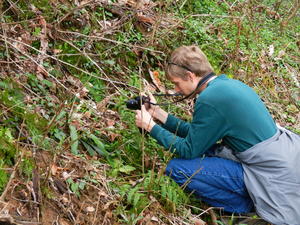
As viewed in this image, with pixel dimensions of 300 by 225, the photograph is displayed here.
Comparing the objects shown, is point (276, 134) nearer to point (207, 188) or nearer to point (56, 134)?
point (207, 188)

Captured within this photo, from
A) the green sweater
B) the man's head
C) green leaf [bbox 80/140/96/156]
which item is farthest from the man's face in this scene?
green leaf [bbox 80/140/96/156]

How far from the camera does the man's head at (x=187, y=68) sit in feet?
11.9

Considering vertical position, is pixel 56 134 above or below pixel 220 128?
below

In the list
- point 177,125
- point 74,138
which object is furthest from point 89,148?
point 177,125

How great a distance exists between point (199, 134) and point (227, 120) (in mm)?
231

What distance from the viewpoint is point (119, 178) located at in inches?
138

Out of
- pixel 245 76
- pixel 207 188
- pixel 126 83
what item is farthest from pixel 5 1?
pixel 245 76

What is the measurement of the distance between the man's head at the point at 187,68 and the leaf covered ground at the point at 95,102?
327mm

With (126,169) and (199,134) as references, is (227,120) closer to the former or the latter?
(199,134)

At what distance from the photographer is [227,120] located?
11.2 feet

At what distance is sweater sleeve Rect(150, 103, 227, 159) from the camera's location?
11.2 feet

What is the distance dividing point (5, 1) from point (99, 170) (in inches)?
80.1

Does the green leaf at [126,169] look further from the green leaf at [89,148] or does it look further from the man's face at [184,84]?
the man's face at [184,84]

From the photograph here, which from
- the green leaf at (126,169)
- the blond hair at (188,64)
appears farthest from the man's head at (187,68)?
the green leaf at (126,169)
